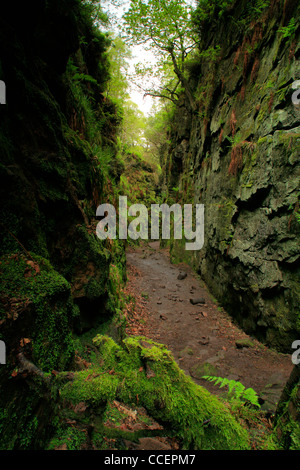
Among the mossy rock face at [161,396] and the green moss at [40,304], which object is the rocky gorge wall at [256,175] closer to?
the mossy rock face at [161,396]

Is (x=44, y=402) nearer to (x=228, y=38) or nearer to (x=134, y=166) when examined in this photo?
(x=228, y=38)

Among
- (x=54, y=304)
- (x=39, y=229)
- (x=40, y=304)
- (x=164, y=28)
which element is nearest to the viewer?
(x=40, y=304)

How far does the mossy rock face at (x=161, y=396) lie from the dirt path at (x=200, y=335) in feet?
7.31

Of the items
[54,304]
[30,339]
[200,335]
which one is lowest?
[200,335]

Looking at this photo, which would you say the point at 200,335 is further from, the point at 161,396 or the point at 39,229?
the point at 39,229

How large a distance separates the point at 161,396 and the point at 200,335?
5013mm

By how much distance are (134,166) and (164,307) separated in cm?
2024

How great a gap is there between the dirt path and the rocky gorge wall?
0.53m

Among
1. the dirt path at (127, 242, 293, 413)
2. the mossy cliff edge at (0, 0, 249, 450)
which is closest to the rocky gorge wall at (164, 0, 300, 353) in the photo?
the dirt path at (127, 242, 293, 413)

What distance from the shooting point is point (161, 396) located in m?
1.54

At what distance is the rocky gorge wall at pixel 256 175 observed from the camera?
4660 millimetres

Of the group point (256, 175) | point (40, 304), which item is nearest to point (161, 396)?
point (40, 304)

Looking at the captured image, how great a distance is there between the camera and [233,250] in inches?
267

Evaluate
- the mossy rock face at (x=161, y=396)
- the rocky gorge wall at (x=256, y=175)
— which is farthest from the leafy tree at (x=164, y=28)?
the mossy rock face at (x=161, y=396)
